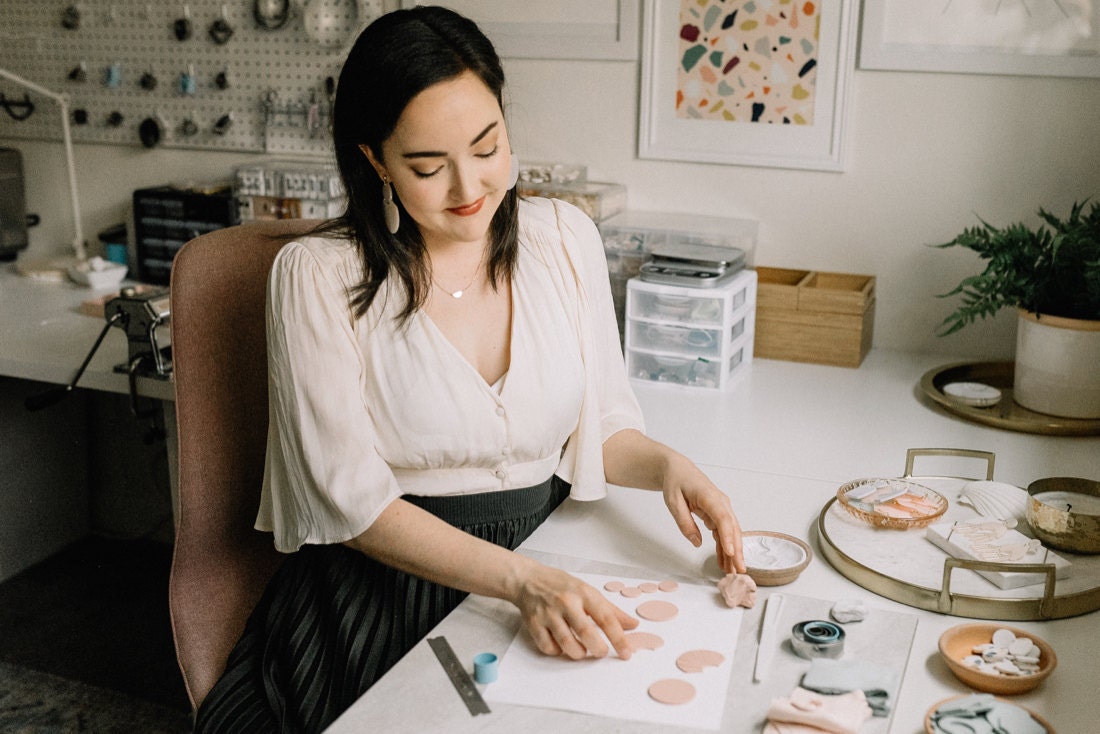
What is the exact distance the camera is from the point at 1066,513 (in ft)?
3.67

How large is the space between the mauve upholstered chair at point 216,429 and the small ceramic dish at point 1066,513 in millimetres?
978

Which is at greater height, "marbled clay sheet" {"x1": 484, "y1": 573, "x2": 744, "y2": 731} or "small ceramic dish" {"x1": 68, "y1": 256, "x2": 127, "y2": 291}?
"small ceramic dish" {"x1": 68, "y1": 256, "x2": 127, "y2": 291}

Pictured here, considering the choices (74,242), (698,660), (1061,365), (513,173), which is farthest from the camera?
(74,242)

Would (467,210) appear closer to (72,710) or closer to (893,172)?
(893,172)

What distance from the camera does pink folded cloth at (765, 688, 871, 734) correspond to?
83 centimetres

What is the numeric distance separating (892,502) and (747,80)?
104 cm

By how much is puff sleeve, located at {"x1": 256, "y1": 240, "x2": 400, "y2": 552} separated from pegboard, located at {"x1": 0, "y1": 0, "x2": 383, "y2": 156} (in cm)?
127

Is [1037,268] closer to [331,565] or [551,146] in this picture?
[551,146]

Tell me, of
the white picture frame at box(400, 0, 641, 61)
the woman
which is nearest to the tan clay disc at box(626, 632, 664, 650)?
the woman

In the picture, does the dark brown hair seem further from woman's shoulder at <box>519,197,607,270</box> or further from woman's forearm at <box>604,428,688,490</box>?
woman's forearm at <box>604,428,688,490</box>

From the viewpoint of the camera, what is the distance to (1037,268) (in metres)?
1.60

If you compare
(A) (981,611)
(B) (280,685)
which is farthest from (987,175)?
(B) (280,685)

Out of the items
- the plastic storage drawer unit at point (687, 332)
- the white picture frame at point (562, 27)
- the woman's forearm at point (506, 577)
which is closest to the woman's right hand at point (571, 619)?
the woman's forearm at point (506, 577)

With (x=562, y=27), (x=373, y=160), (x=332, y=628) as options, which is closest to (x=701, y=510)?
(x=332, y=628)
